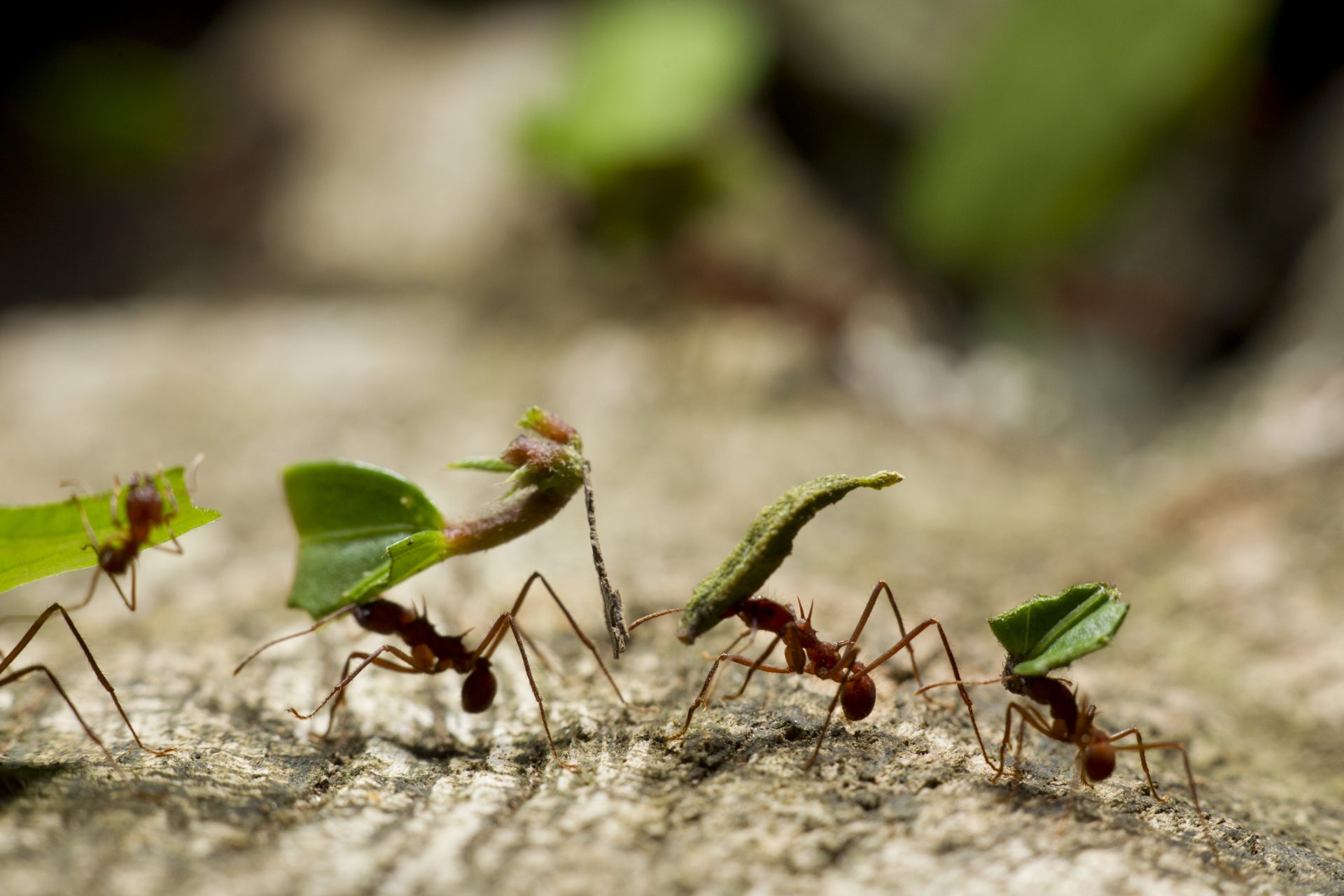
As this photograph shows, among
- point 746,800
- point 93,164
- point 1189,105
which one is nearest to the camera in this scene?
point 746,800

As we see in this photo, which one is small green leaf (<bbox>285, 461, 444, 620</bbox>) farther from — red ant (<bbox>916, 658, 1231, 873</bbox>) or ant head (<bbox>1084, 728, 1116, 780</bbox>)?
ant head (<bbox>1084, 728, 1116, 780</bbox>)

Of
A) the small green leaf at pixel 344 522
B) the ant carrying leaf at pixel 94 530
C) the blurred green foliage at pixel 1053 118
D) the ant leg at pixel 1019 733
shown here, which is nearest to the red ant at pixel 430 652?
the small green leaf at pixel 344 522

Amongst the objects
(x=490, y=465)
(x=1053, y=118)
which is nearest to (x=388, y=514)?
(x=490, y=465)

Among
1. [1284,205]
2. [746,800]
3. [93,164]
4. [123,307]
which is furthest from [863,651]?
[93,164]

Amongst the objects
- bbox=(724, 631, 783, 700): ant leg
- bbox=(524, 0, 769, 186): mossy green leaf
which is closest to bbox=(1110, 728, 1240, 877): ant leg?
bbox=(724, 631, 783, 700): ant leg

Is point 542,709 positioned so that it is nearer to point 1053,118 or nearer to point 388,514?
point 388,514

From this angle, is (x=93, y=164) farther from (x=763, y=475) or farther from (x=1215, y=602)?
(x=1215, y=602)

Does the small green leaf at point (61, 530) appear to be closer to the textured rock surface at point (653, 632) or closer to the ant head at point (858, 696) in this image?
the textured rock surface at point (653, 632)
